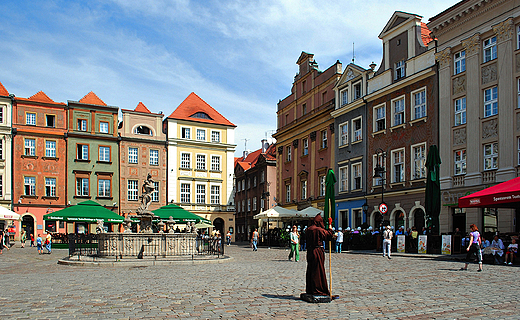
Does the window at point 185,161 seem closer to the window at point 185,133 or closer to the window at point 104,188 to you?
the window at point 185,133

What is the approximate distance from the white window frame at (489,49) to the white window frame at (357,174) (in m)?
12.6

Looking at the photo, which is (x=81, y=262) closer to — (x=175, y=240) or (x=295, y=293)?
(x=175, y=240)

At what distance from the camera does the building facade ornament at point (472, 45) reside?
26.9 m

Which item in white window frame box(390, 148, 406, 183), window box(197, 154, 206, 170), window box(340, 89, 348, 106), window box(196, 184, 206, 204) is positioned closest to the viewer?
white window frame box(390, 148, 406, 183)

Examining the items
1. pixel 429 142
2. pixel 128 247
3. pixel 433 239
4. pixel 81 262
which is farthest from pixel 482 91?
pixel 81 262

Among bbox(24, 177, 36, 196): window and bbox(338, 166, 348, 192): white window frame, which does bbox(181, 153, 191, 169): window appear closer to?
bbox(24, 177, 36, 196): window

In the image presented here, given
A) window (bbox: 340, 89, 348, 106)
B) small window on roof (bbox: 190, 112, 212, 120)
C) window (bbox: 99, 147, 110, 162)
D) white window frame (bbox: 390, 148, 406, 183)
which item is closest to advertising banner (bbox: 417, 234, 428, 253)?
white window frame (bbox: 390, 148, 406, 183)

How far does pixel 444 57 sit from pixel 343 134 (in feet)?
38.9

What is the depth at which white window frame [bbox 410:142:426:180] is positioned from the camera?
101 ft

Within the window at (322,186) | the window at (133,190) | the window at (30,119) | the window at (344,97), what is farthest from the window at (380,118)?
the window at (30,119)

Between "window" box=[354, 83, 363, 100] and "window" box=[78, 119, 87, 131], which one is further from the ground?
"window" box=[354, 83, 363, 100]

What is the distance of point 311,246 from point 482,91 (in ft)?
66.4

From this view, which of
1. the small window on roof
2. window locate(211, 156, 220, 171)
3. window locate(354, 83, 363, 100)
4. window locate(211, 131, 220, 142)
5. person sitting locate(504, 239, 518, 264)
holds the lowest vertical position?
person sitting locate(504, 239, 518, 264)

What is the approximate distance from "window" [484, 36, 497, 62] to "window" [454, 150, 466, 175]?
5.09 metres
